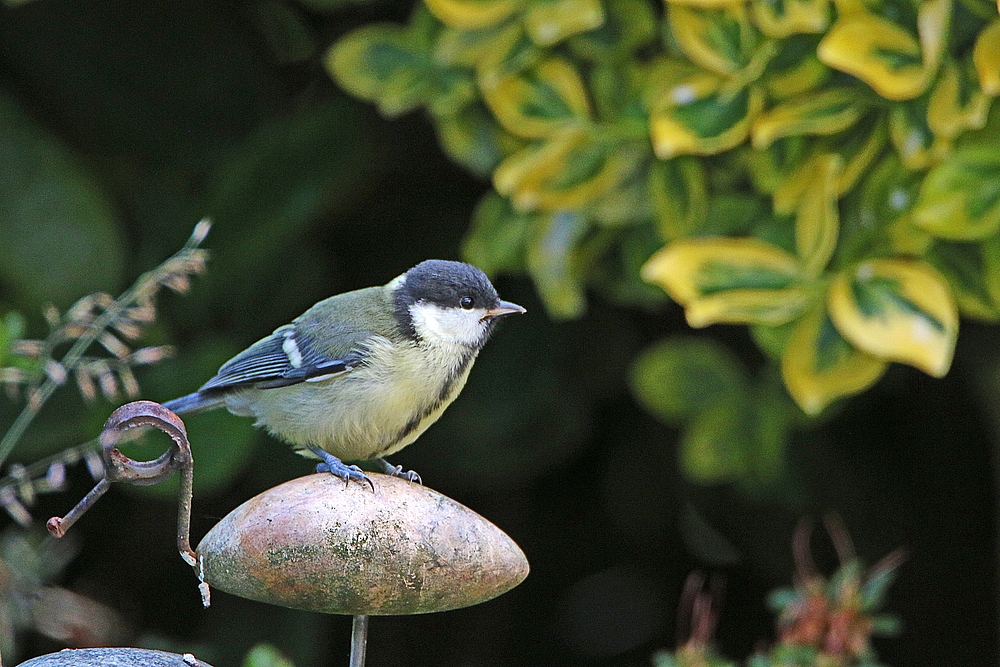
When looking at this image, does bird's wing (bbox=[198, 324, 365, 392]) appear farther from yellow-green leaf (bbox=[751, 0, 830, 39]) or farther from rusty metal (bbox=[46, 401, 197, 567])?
yellow-green leaf (bbox=[751, 0, 830, 39])

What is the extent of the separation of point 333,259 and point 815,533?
1.28 metres

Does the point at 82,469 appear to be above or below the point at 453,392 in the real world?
below

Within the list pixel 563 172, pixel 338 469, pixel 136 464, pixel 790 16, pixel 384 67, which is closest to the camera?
pixel 136 464

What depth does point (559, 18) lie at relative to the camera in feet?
5.76

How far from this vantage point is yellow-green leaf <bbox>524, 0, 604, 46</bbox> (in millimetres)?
1733

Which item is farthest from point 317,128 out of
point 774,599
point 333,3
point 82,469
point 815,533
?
point 815,533

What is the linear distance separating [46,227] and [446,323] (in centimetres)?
106

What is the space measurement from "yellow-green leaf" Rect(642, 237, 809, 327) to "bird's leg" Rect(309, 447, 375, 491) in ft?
1.82

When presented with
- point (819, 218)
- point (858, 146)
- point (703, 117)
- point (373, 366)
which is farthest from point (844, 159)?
point (373, 366)

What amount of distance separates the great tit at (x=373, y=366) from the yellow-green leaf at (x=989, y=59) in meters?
0.71

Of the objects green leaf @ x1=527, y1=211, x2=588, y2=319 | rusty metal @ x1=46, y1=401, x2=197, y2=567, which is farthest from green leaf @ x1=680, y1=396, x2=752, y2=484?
rusty metal @ x1=46, y1=401, x2=197, y2=567

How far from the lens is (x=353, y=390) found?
4.89ft

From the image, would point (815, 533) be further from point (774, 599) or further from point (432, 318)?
point (432, 318)

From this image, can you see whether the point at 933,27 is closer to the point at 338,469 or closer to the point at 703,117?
the point at 703,117
